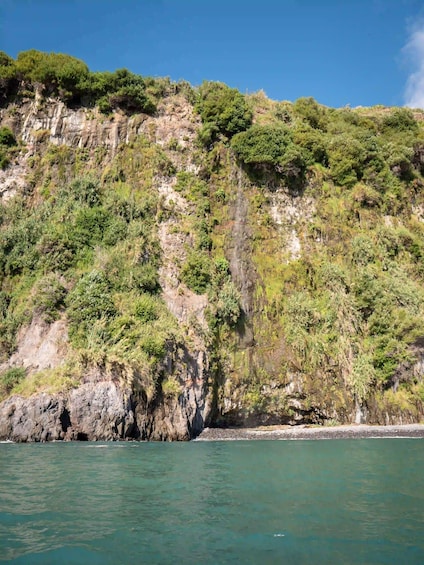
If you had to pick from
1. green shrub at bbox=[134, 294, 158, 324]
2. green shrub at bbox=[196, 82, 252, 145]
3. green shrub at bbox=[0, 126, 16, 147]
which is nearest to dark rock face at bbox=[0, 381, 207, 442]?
green shrub at bbox=[134, 294, 158, 324]

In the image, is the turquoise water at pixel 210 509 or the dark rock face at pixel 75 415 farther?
the dark rock face at pixel 75 415

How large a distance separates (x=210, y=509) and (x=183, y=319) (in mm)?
23920

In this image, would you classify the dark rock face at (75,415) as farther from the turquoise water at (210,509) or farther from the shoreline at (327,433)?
the turquoise water at (210,509)

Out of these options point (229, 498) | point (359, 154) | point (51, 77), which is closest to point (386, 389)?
point (359, 154)

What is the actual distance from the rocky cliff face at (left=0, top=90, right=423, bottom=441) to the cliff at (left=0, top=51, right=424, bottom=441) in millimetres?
111

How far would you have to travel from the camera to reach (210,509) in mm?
10258

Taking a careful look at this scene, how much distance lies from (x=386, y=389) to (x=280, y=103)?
1267 inches

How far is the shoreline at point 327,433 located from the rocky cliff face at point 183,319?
4.78ft

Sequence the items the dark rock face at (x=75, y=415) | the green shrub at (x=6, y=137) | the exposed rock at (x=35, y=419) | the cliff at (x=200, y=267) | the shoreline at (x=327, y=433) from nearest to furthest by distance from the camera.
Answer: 1. the exposed rock at (x=35, y=419)
2. the dark rock face at (x=75, y=415)
3. the shoreline at (x=327, y=433)
4. the cliff at (x=200, y=267)
5. the green shrub at (x=6, y=137)

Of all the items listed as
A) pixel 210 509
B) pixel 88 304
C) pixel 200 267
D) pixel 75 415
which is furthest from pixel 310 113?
pixel 210 509

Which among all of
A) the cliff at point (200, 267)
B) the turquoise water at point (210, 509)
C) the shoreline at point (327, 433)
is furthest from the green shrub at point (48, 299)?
the turquoise water at point (210, 509)

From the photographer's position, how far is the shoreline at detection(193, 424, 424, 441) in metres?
27.7

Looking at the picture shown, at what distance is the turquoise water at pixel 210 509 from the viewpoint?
7.52 metres

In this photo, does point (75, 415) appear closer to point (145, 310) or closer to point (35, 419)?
point (35, 419)
